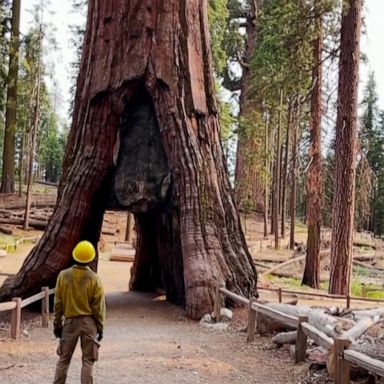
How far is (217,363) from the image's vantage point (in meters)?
7.49

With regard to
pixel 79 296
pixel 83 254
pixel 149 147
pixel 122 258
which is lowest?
pixel 122 258

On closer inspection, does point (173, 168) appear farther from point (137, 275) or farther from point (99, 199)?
point (137, 275)

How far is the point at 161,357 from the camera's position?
771 centimetres

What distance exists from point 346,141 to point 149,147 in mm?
4528

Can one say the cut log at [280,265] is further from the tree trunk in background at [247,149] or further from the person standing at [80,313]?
the person standing at [80,313]

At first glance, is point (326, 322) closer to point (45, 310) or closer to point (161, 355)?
point (161, 355)

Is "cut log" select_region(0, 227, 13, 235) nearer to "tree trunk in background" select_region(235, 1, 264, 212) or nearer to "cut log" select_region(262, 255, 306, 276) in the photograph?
"cut log" select_region(262, 255, 306, 276)

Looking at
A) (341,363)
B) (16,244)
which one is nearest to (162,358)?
(341,363)

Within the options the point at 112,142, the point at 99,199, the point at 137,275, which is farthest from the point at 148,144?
the point at 137,275

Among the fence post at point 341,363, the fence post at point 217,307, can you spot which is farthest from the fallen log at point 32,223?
the fence post at point 341,363

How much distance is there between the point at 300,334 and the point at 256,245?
22188 millimetres

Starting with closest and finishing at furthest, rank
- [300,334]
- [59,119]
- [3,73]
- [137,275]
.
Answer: [300,334] < [137,275] < [3,73] < [59,119]

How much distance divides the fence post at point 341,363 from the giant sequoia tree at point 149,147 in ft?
19.3

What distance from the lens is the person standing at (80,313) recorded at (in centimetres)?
559
